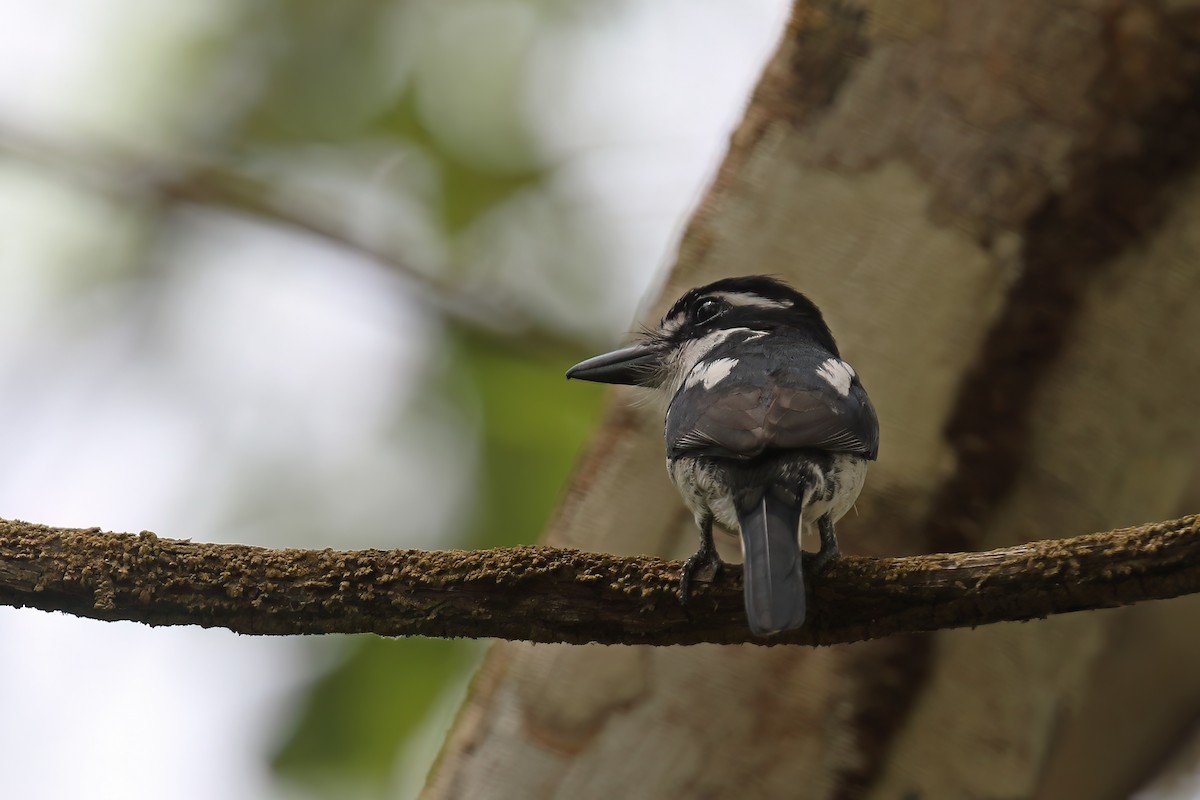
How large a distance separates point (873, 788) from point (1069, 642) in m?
0.76

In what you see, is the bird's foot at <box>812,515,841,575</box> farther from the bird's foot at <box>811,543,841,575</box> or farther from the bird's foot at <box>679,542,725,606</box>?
the bird's foot at <box>679,542,725,606</box>

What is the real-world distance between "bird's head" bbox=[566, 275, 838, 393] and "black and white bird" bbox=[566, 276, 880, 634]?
12 centimetres

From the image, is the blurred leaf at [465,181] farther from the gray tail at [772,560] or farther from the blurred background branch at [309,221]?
the gray tail at [772,560]

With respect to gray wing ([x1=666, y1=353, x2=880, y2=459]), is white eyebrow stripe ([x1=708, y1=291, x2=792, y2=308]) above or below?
below

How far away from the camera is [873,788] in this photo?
3623mm

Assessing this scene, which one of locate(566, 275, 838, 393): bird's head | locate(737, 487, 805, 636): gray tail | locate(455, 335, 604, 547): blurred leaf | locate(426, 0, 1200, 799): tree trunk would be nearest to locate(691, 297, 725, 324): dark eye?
locate(566, 275, 838, 393): bird's head

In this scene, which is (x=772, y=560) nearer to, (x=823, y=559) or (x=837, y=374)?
(x=823, y=559)

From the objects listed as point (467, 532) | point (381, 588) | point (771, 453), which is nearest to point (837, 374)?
point (771, 453)

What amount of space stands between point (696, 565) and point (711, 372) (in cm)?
88

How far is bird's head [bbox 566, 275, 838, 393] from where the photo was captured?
12.3 feet

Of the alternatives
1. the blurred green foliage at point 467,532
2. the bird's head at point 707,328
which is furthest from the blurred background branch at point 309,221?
the bird's head at point 707,328

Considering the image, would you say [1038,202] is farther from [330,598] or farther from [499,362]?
[499,362]

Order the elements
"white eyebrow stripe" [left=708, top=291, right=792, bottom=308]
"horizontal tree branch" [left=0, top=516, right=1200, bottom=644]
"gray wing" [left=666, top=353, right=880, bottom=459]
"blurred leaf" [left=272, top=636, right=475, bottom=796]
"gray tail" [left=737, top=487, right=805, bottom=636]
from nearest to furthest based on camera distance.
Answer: "gray tail" [left=737, top=487, right=805, bottom=636], "horizontal tree branch" [left=0, top=516, right=1200, bottom=644], "gray wing" [left=666, top=353, right=880, bottom=459], "white eyebrow stripe" [left=708, top=291, right=792, bottom=308], "blurred leaf" [left=272, top=636, right=475, bottom=796]

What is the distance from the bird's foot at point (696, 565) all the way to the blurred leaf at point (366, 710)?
10.9 feet
